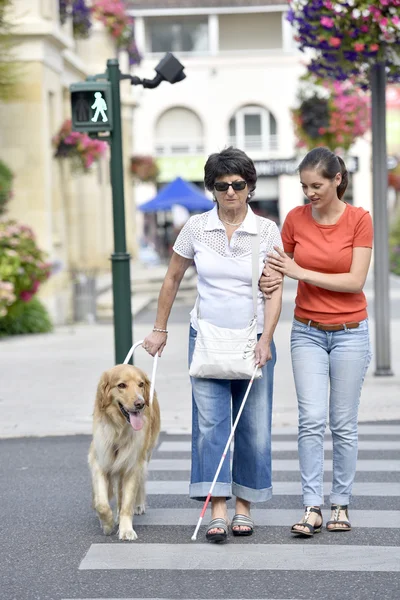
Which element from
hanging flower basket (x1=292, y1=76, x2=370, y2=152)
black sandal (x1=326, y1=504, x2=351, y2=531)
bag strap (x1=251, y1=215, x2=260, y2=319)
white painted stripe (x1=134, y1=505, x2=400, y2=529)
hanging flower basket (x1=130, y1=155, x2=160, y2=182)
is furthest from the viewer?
hanging flower basket (x1=130, y1=155, x2=160, y2=182)

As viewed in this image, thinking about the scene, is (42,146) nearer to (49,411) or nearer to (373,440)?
(49,411)

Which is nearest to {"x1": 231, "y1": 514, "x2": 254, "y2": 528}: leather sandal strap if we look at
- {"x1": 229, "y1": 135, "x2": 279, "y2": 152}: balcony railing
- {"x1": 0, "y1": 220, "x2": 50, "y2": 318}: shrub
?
{"x1": 0, "y1": 220, "x2": 50, "y2": 318}: shrub

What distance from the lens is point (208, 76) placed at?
186 ft

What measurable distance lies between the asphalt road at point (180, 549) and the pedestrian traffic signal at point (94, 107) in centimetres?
309

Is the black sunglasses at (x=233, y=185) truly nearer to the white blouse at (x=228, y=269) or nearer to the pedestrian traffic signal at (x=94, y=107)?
the white blouse at (x=228, y=269)

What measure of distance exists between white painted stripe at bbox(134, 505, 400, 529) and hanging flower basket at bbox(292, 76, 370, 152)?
2240 centimetres

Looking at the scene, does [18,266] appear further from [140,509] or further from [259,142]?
[259,142]

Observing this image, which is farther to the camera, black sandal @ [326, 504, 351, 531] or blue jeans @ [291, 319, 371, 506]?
black sandal @ [326, 504, 351, 531]

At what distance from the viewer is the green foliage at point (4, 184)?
1750 centimetres

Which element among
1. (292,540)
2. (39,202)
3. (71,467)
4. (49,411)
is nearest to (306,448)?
(292,540)

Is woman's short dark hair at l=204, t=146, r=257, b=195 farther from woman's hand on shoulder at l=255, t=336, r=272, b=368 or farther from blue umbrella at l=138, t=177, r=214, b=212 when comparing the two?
blue umbrella at l=138, t=177, r=214, b=212

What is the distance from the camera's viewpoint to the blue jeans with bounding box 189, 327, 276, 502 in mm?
6121

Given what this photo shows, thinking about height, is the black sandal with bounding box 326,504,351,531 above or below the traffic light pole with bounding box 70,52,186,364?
below

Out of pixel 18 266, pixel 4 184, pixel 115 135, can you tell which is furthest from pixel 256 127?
pixel 115 135
